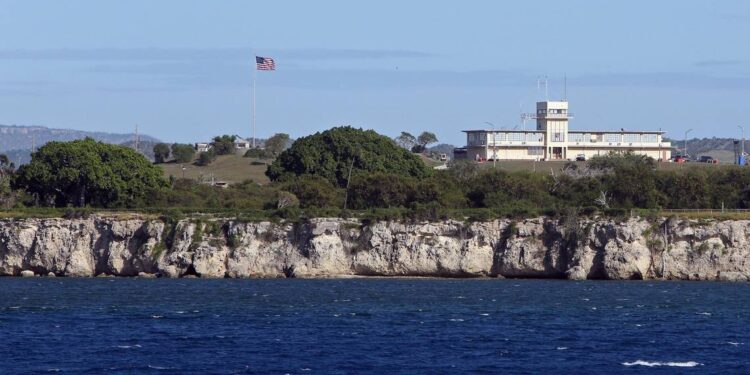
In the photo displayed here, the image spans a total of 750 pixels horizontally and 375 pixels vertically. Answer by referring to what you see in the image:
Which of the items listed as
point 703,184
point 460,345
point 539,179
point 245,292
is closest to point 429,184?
point 539,179

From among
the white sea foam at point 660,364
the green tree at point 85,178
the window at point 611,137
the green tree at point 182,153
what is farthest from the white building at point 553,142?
the white sea foam at point 660,364

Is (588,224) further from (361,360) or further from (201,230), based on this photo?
(361,360)

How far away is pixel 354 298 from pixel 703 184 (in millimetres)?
39559

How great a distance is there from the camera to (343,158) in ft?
443

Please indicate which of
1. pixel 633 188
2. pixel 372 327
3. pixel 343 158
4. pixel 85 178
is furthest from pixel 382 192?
pixel 372 327

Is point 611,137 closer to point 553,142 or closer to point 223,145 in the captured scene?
point 553,142

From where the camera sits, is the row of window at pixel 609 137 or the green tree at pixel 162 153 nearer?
the row of window at pixel 609 137

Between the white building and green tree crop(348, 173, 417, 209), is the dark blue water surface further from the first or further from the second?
the white building

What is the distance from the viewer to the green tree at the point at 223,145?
187750 mm

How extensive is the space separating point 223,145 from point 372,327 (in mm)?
129598

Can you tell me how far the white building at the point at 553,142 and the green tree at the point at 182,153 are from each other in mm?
38799

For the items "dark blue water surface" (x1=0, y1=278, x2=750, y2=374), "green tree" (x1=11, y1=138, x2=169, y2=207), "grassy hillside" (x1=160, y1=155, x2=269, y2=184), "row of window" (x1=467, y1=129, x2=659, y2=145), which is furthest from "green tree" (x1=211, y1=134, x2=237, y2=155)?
"dark blue water surface" (x1=0, y1=278, x2=750, y2=374)

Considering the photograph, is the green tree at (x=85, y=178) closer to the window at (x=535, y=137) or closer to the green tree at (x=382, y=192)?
the green tree at (x=382, y=192)

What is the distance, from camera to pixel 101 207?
10756 centimetres
